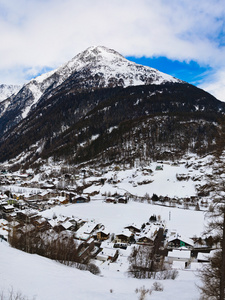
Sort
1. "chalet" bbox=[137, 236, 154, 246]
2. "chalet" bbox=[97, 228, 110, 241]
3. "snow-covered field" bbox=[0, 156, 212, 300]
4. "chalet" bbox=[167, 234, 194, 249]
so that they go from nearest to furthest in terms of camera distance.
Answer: "snow-covered field" bbox=[0, 156, 212, 300], "chalet" bbox=[167, 234, 194, 249], "chalet" bbox=[137, 236, 154, 246], "chalet" bbox=[97, 228, 110, 241]

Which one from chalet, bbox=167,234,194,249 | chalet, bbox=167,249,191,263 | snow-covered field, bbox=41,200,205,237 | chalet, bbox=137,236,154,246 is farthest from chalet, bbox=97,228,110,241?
chalet, bbox=167,249,191,263

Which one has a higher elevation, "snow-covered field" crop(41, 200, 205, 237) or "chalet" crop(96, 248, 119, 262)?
"snow-covered field" crop(41, 200, 205, 237)

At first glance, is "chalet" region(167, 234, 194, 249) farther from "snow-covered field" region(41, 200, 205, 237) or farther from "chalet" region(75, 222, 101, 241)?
"chalet" region(75, 222, 101, 241)

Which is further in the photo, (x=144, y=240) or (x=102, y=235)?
(x=102, y=235)

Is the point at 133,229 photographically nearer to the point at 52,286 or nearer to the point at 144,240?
the point at 144,240

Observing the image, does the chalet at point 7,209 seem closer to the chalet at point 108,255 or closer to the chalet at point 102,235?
the chalet at point 102,235

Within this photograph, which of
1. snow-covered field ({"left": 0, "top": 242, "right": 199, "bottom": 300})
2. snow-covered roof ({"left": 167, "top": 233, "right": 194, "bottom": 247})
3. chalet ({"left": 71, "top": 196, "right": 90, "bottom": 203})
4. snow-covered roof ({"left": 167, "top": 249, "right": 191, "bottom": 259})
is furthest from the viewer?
chalet ({"left": 71, "top": 196, "right": 90, "bottom": 203})

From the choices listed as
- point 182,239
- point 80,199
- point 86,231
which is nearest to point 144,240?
point 182,239

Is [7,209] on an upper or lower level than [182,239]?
lower

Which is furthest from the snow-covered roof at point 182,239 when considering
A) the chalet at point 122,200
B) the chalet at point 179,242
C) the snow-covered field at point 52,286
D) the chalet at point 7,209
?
the chalet at point 7,209

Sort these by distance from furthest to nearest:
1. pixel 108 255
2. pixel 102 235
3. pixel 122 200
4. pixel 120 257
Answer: pixel 122 200 → pixel 102 235 → pixel 108 255 → pixel 120 257

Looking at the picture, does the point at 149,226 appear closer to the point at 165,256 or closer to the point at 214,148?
the point at 165,256
